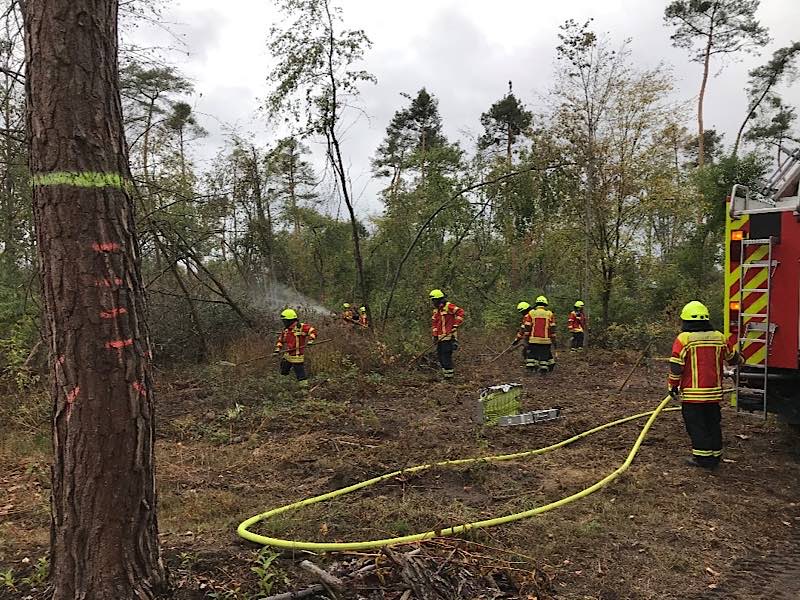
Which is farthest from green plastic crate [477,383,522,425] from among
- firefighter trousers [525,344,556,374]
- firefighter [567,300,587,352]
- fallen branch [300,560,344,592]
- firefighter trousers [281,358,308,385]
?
firefighter [567,300,587,352]

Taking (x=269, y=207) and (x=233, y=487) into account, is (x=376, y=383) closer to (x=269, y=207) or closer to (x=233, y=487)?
(x=233, y=487)

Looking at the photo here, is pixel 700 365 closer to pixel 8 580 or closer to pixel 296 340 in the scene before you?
pixel 8 580

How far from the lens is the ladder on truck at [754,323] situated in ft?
18.7

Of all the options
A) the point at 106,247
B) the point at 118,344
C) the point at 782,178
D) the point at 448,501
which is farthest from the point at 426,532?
the point at 782,178

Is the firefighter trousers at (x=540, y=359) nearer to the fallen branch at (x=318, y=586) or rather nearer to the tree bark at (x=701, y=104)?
the fallen branch at (x=318, y=586)

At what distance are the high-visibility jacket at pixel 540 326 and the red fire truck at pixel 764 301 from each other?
5999mm

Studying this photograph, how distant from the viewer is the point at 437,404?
9.66 m

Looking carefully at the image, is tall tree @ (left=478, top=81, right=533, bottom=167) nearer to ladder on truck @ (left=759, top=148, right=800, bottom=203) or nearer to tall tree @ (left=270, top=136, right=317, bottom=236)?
tall tree @ (left=270, top=136, right=317, bottom=236)

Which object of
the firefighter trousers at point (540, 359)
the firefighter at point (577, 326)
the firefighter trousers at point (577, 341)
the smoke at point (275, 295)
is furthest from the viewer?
the smoke at point (275, 295)

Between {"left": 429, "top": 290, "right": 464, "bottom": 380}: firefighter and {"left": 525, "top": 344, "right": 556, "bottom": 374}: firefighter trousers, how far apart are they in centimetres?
182

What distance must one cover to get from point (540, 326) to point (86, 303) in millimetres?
10334

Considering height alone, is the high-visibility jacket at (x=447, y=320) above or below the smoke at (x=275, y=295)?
below

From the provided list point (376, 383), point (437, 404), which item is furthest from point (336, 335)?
point (437, 404)

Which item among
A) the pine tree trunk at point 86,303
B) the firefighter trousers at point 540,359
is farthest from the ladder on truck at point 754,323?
the firefighter trousers at point 540,359
